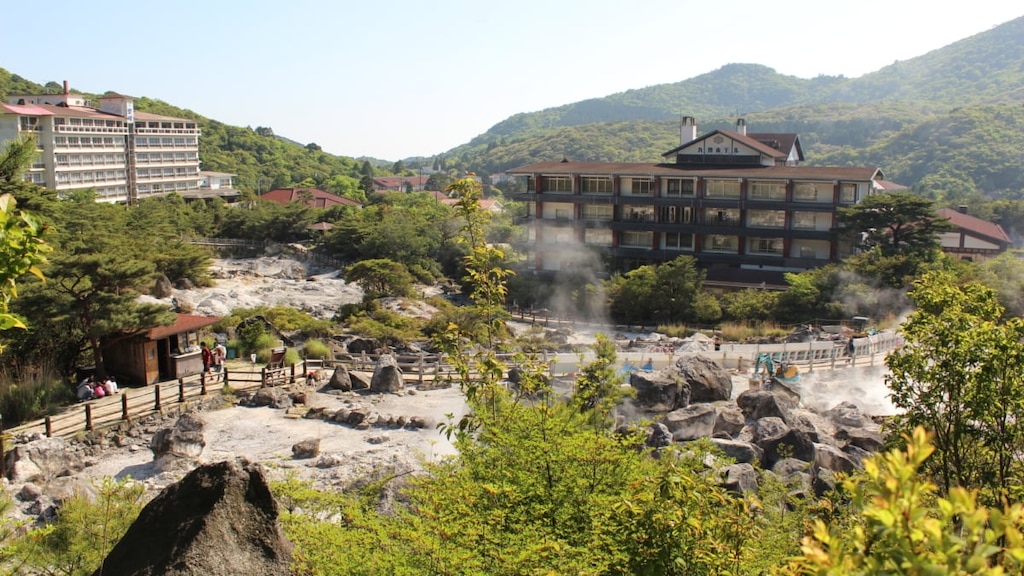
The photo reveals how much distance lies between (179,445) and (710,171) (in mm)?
36597

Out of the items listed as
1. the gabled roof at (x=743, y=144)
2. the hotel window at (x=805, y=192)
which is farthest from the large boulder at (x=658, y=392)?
the gabled roof at (x=743, y=144)

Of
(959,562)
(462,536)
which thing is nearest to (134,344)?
(462,536)

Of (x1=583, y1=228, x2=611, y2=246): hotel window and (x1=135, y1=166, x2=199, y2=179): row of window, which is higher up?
(x1=135, y1=166, x2=199, y2=179): row of window

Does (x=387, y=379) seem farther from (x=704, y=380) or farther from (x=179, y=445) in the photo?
(x=704, y=380)

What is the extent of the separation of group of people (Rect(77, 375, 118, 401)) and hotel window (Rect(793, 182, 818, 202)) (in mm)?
36322

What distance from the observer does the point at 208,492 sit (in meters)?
8.65

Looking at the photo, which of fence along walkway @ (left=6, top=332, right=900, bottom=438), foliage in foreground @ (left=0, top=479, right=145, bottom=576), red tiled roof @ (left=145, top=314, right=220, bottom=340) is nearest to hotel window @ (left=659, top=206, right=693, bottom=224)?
fence along walkway @ (left=6, top=332, right=900, bottom=438)

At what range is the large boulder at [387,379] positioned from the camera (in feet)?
81.5

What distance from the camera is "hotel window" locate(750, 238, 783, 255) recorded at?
45.8 metres

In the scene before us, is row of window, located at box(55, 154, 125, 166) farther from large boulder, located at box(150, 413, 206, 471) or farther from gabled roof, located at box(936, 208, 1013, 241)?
gabled roof, located at box(936, 208, 1013, 241)

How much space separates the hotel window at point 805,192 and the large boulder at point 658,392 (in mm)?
25940

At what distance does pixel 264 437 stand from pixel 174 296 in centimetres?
2485

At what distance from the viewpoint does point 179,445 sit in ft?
59.8

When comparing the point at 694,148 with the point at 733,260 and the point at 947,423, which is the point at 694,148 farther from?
the point at 947,423
